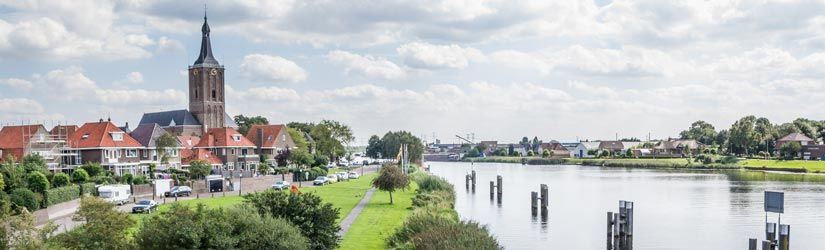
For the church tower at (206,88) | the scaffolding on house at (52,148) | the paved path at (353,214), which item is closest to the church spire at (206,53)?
the church tower at (206,88)

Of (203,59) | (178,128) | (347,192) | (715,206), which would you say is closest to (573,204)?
(715,206)

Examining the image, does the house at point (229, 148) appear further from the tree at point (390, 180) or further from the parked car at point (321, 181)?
the tree at point (390, 180)

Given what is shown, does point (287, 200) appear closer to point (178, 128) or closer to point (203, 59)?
point (178, 128)

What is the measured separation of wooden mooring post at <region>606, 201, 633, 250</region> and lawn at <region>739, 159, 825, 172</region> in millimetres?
83101

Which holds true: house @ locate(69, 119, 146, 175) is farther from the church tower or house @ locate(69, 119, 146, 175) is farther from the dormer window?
the church tower

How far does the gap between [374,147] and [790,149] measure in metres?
85.5

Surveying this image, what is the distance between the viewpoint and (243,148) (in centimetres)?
10294

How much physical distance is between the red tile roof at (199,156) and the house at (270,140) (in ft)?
51.9

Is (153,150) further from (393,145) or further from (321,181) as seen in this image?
(393,145)

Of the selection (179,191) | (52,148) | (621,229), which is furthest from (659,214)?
(52,148)

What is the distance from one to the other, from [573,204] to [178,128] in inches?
2759

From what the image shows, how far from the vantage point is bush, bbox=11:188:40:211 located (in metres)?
46.5

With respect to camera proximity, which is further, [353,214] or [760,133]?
[760,133]

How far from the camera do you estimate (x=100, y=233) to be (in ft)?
84.7
